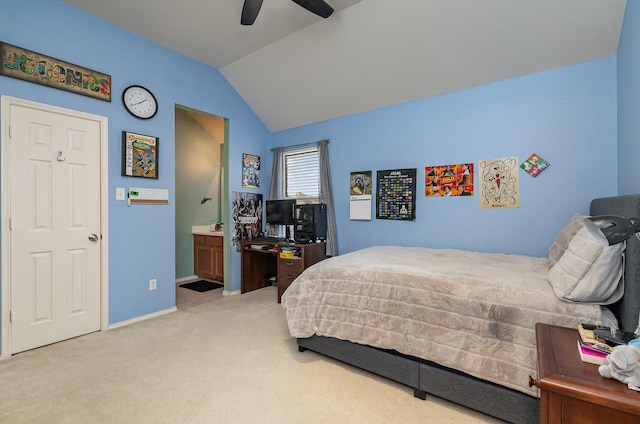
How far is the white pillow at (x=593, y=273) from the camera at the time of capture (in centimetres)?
132

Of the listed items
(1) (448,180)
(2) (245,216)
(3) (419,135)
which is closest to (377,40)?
(3) (419,135)

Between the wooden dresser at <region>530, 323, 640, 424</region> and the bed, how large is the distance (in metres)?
0.56

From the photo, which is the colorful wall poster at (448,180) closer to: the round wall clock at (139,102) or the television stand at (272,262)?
the television stand at (272,262)

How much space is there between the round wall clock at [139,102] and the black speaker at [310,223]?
2.06 metres

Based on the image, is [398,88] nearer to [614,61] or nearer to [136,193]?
[614,61]

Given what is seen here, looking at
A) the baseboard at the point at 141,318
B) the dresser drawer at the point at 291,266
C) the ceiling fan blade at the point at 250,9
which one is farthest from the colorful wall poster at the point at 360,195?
the baseboard at the point at 141,318

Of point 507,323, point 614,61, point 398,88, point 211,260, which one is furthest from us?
point 211,260

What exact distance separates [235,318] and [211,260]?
1.85 meters

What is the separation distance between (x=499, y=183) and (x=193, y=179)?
4631mm

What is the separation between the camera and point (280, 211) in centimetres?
419

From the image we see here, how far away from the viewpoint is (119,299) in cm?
293

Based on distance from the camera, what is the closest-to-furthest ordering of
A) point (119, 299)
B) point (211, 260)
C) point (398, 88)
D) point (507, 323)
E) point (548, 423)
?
point (548, 423) → point (507, 323) → point (119, 299) → point (398, 88) → point (211, 260)

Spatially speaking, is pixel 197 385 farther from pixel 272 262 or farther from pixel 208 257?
pixel 208 257

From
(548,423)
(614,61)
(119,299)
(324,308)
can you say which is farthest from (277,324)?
(614,61)
